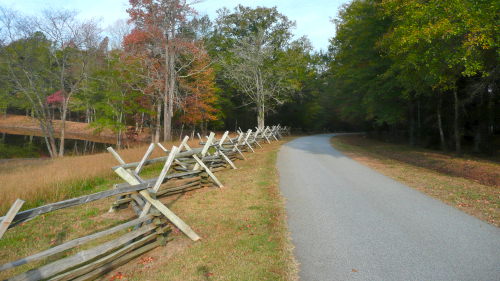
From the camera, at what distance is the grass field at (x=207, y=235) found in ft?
12.3

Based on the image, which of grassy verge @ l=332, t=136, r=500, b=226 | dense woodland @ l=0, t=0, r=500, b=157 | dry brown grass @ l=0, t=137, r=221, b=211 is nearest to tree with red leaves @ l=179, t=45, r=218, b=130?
dense woodland @ l=0, t=0, r=500, b=157

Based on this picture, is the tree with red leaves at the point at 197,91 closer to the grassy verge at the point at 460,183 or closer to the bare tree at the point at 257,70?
the bare tree at the point at 257,70

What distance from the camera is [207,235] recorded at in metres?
4.91

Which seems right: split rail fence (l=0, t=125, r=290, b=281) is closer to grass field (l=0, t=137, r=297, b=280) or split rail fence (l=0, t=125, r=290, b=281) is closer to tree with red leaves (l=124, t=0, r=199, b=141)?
grass field (l=0, t=137, r=297, b=280)

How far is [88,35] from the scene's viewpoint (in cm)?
2123

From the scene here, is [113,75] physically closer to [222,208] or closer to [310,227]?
[222,208]

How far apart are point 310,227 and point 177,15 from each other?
63.6 ft

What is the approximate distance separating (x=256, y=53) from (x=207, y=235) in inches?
920

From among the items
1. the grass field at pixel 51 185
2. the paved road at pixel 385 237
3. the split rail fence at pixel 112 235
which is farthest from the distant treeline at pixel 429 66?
the grass field at pixel 51 185

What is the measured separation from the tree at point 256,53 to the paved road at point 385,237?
2028 cm

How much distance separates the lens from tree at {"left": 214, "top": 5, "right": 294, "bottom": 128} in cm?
2644

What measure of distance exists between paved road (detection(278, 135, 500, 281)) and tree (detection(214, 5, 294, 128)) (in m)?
20.3

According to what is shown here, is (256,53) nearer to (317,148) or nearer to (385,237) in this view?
(317,148)

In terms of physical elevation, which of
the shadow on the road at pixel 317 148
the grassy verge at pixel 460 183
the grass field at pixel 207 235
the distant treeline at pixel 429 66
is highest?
the distant treeline at pixel 429 66
